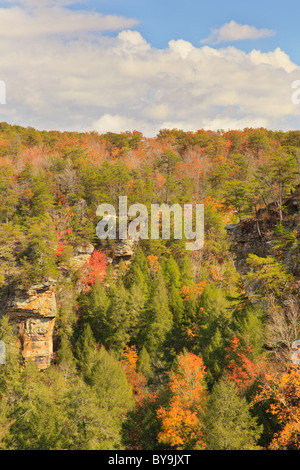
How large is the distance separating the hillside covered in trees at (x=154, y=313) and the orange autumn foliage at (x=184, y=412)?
114mm

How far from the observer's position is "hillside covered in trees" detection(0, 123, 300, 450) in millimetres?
21547

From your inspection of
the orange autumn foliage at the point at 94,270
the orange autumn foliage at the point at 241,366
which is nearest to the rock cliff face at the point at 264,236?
the orange autumn foliage at the point at 241,366

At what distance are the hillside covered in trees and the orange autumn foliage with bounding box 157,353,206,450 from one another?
0.37ft

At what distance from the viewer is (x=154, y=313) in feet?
127

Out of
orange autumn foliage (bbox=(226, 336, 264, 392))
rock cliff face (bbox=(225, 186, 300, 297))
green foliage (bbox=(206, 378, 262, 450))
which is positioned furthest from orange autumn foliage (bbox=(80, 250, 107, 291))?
green foliage (bbox=(206, 378, 262, 450))

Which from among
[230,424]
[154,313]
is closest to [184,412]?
[230,424]

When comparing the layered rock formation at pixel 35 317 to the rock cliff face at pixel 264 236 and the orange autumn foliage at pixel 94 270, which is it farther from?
the rock cliff face at pixel 264 236

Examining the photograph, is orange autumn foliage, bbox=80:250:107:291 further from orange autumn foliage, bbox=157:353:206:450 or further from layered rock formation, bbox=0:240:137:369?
orange autumn foliage, bbox=157:353:206:450

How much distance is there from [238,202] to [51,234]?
23.5 m

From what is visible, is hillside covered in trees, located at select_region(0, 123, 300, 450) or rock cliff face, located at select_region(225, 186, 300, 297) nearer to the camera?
rock cliff face, located at select_region(225, 186, 300, 297)

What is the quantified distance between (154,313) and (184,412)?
14.5m

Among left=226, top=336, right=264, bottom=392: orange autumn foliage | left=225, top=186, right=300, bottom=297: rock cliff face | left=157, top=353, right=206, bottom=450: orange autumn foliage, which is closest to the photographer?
left=225, top=186, right=300, bottom=297: rock cliff face

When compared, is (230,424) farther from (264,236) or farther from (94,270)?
(94,270)
